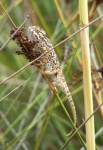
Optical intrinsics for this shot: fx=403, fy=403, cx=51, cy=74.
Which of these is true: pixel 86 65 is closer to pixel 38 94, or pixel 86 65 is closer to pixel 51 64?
pixel 51 64

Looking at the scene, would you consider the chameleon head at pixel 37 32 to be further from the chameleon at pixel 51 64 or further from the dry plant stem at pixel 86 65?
the dry plant stem at pixel 86 65

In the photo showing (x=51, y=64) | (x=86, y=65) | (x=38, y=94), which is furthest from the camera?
(x=38, y=94)

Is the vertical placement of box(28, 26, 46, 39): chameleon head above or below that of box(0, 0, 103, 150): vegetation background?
above

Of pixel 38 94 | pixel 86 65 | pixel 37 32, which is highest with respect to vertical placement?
pixel 37 32

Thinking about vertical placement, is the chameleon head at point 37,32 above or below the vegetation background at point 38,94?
above

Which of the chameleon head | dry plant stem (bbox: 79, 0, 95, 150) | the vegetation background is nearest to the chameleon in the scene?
the chameleon head

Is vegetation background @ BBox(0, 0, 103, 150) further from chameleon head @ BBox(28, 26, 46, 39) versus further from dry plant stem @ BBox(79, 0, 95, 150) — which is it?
dry plant stem @ BBox(79, 0, 95, 150)

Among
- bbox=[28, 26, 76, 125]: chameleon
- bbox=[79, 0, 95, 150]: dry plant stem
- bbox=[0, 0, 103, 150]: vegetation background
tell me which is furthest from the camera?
bbox=[0, 0, 103, 150]: vegetation background

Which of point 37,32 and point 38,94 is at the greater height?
point 37,32

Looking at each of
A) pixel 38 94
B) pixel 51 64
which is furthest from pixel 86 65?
pixel 38 94

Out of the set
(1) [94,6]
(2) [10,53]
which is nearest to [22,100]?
→ (2) [10,53]

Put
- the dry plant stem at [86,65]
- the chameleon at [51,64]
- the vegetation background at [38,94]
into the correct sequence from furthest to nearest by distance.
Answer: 1. the vegetation background at [38,94]
2. the chameleon at [51,64]
3. the dry plant stem at [86,65]

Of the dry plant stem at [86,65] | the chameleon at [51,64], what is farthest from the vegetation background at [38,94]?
the dry plant stem at [86,65]
